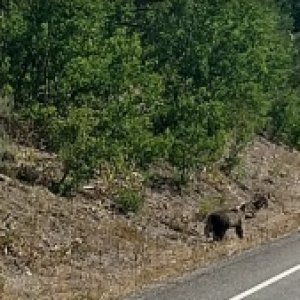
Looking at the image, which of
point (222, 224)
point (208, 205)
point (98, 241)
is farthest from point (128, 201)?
point (208, 205)

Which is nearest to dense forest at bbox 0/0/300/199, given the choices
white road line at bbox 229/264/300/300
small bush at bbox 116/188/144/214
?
small bush at bbox 116/188/144/214

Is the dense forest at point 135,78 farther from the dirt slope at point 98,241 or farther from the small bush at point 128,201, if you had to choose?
the dirt slope at point 98,241

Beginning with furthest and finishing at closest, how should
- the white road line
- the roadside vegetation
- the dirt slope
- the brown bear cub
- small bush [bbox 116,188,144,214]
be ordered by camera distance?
small bush [bbox 116,188,144,214] → the brown bear cub → the roadside vegetation → the dirt slope → the white road line

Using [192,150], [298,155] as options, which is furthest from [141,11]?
[298,155]

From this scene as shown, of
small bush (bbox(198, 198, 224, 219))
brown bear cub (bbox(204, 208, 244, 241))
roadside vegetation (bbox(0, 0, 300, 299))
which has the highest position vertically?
roadside vegetation (bbox(0, 0, 300, 299))

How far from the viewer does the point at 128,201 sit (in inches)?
754

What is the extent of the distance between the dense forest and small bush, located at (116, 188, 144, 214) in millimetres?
601

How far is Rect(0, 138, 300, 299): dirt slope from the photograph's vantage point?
13.0 m

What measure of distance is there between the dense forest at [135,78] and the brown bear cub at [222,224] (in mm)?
2233

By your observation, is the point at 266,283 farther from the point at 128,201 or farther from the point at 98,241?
the point at 128,201

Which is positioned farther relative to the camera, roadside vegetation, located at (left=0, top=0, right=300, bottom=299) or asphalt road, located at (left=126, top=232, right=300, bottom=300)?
roadside vegetation, located at (left=0, top=0, right=300, bottom=299)

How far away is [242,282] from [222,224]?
6736 mm

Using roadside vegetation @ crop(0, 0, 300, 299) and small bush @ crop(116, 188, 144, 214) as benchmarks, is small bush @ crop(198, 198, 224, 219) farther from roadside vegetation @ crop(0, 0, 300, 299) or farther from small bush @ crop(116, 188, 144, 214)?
small bush @ crop(116, 188, 144, 214)

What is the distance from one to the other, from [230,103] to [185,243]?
8706mm
